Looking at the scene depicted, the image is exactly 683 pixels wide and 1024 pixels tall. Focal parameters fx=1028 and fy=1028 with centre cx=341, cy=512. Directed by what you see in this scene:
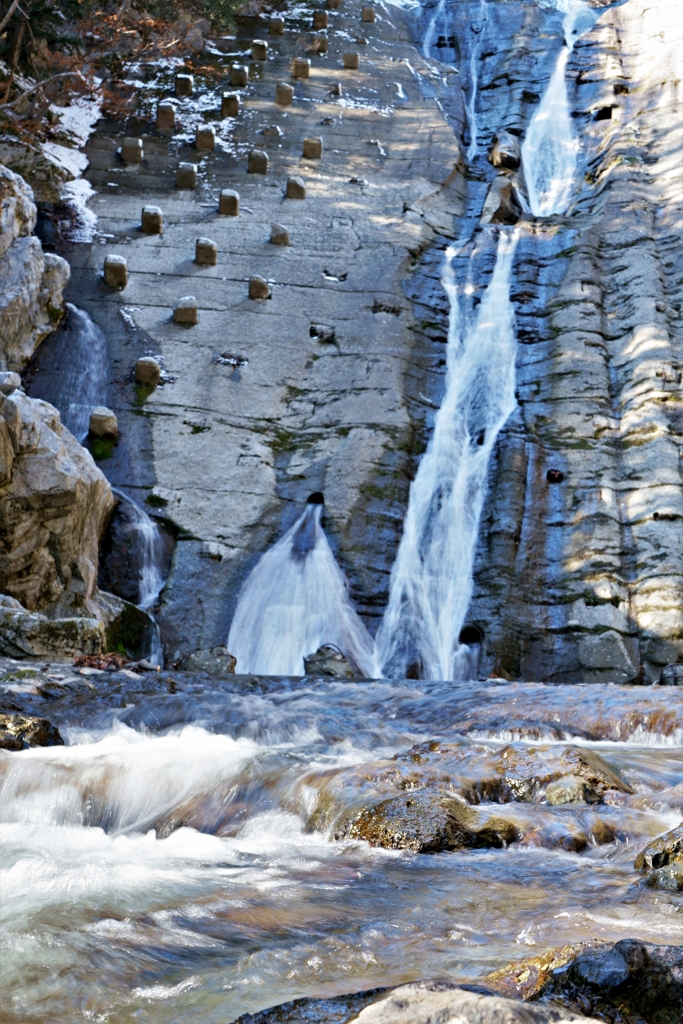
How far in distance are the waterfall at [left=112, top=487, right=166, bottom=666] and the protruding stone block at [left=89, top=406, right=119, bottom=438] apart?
117 cm

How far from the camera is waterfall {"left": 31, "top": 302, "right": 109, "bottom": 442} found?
42.1ft

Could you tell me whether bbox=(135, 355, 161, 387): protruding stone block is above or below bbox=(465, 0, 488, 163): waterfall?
below

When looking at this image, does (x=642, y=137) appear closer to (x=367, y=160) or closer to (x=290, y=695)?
(x=367, y=160)

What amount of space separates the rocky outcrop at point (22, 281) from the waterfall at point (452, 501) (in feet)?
17.0

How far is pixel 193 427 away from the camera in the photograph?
12.9 meters

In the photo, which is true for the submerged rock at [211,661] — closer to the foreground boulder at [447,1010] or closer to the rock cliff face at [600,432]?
the rock cliff face at [600,432]

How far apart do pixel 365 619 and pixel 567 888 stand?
7.67m

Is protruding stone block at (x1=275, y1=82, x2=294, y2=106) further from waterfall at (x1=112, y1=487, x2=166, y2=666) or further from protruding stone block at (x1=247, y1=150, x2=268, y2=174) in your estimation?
waterfall at (x1=112, y1=487, x2=166, y2=666)

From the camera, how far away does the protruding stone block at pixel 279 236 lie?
15664mm

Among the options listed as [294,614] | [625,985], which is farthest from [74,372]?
[625,985]

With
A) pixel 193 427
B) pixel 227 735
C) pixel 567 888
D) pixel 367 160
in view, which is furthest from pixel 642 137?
pixel 567 888

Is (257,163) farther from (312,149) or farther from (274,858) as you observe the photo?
(274,858)

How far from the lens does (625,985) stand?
2215 mm

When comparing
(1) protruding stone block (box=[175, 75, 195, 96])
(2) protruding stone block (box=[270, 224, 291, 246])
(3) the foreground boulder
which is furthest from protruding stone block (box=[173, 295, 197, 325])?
(3) the foreground boulder
